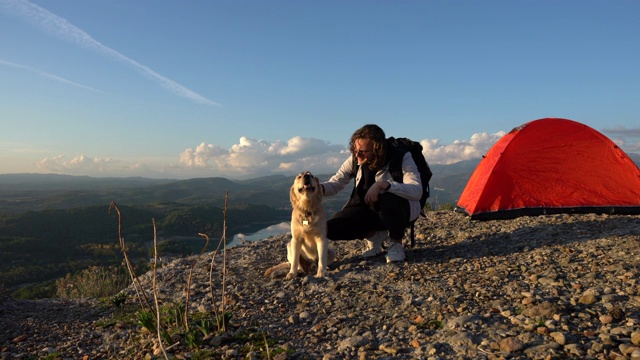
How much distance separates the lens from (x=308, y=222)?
17.8ft

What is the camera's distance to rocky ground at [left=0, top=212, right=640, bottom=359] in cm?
329

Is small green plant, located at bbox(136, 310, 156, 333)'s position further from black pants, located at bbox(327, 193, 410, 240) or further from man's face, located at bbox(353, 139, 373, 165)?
man's face, located at bbox(353, 139, 373, 165)

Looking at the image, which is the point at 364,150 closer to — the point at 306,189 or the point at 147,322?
the point at 306,189

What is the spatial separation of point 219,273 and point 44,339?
94.1 inches

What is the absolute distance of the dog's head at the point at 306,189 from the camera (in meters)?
5.34

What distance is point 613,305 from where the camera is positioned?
3.75m

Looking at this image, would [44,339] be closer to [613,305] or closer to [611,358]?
[611,358]

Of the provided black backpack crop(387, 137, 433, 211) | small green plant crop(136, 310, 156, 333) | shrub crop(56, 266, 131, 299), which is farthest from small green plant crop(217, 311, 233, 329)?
shrub crop(56, 266, 131, 299)

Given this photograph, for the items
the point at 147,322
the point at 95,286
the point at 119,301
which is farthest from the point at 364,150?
the point at 95,286

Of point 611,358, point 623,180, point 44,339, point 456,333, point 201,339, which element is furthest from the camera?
point 623,180

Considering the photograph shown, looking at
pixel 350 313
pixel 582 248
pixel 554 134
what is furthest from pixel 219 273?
pixel 554 134

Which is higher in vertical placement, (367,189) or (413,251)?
(367,189)

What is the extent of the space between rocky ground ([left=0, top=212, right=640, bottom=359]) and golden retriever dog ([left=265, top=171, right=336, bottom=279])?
32cm

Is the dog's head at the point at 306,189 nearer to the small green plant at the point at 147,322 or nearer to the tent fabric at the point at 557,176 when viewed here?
the small green plant at the point at 147,322
